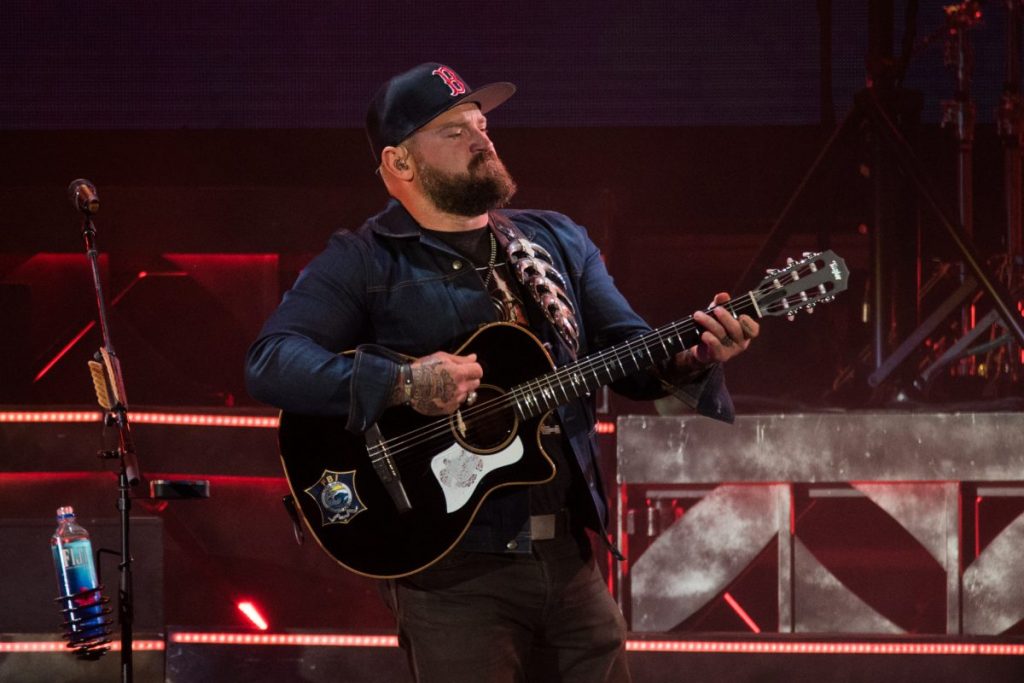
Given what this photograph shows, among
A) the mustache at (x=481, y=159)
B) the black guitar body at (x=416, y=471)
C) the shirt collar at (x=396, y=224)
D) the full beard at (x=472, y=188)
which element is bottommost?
the black guitar body at (x=416, y=471)

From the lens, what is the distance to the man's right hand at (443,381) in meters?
2.69

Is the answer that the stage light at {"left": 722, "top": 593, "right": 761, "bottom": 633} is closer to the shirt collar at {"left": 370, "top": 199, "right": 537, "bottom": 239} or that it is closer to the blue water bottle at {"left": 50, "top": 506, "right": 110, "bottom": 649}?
the blue water bottle at {"left": 50, "top": 506, "right": 110, "bottom": 649}

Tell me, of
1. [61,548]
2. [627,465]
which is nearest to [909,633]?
[627,465]

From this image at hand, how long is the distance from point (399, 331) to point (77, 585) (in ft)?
6.04

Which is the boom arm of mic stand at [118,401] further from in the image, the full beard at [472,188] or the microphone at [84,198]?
the full beard at [472,188]

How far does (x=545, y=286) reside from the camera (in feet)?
9.64

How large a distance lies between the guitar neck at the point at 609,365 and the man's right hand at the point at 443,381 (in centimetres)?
16

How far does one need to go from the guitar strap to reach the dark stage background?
3438 millimetres

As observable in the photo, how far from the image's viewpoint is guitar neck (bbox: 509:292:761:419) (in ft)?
9.26

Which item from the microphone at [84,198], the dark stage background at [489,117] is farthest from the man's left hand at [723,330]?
the dark stage background at [489,117]

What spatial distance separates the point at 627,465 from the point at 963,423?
1.20 metres

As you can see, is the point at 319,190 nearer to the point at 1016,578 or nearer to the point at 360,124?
the point at 360,124

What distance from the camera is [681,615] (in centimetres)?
468

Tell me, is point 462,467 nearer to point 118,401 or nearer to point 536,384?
point 536,384
